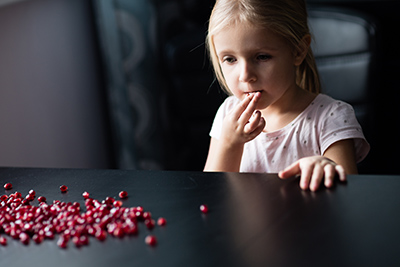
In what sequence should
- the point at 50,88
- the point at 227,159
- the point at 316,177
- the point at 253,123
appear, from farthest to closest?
the point at 50,88 < the point at 227,159 < the point at 253,123 < the point at 316,177

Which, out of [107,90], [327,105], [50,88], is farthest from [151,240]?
[107,90]

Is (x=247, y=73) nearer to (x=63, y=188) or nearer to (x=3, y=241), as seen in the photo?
(x=63, y=188)

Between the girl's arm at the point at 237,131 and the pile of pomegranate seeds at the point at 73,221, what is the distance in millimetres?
387

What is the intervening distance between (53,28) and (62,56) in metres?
0.13

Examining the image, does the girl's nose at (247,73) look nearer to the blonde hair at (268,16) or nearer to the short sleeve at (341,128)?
the blonde hair at (268,16)

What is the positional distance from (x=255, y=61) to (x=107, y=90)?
60.7 inches

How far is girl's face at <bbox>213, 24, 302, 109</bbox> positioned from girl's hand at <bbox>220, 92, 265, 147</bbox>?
0.11 ft

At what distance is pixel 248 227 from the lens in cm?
60

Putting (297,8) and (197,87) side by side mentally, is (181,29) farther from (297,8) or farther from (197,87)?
(297,8)

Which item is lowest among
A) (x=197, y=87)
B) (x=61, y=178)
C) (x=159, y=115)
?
(x=159, y=115)

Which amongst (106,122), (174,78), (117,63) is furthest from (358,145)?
(106,122)

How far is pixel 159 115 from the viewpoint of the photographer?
2.37 meters

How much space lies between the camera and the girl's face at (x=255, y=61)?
1054 mm

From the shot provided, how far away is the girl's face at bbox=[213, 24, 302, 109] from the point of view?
105 centimetres
